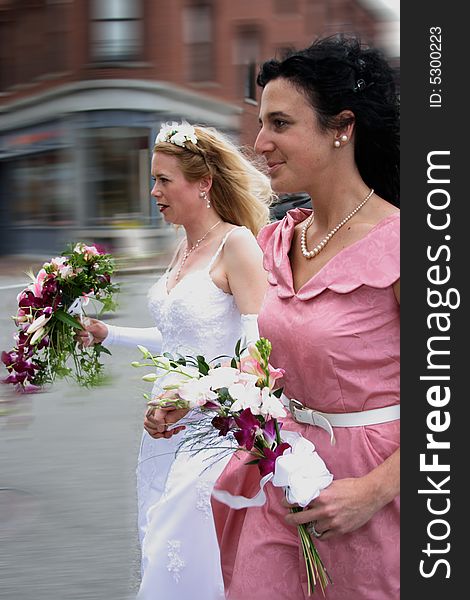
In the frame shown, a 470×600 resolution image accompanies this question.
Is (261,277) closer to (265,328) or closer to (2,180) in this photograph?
(265,328)

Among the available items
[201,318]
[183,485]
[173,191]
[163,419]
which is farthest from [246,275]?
[163,419]

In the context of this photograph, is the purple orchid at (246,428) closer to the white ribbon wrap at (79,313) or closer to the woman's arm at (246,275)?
the woman's arm at (246,275)

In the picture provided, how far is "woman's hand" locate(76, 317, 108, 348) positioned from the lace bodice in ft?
1.05

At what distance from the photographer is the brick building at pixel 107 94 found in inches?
777

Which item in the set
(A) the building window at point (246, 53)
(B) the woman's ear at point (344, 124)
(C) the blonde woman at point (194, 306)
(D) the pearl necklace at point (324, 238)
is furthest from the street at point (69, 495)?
(A) the building window at point (246, 53)

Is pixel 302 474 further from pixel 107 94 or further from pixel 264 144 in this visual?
pixel 107 94

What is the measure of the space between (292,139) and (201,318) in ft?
Answer: 4.66

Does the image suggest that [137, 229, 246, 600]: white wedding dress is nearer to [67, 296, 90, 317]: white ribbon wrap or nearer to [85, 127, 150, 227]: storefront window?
[67, 296, 90, 317]: white ribbon wrap

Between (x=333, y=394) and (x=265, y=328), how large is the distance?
0.23 m

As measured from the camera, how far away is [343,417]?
2.17 metres

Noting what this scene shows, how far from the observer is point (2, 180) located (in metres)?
25.2

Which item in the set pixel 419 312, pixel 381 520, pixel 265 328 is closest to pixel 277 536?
pixel 381 520

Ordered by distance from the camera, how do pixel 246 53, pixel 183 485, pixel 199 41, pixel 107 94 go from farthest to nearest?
pixel 246 53 → pixel 199 41 → pixel 107 94 → pixel 183 485

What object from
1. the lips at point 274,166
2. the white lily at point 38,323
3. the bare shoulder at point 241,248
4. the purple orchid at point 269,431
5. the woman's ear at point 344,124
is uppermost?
the woman's ear at point 344,124
